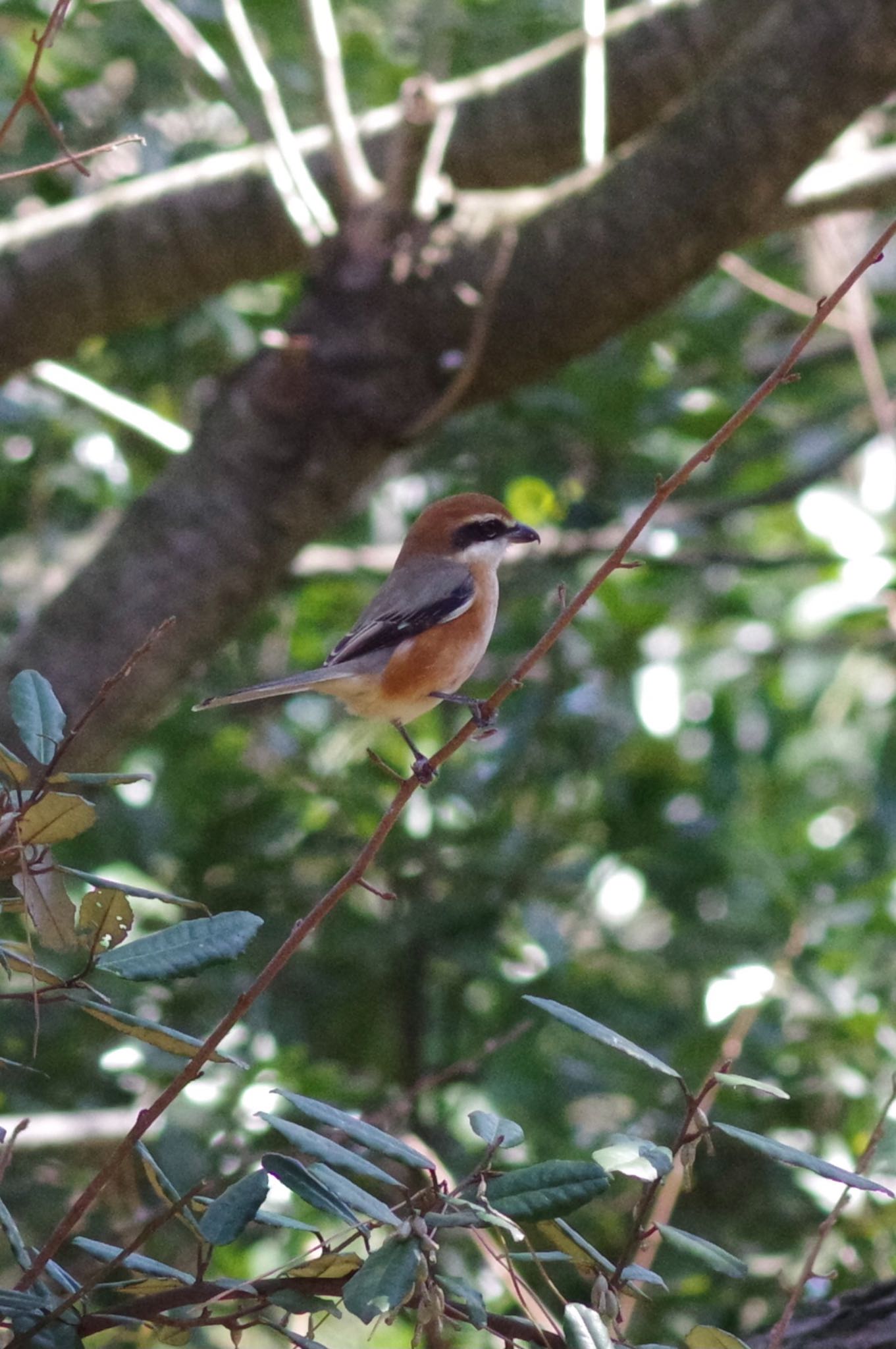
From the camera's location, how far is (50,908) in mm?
1671

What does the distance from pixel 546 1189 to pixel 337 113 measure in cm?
324

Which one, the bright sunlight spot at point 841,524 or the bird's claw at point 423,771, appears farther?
the bright sunlight spot at point 841,524

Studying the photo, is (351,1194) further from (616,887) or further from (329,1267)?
(616,887)

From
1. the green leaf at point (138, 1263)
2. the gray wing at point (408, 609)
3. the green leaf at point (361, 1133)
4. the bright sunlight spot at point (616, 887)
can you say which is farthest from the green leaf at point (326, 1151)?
the bright sunlight spot at point (616, 887)

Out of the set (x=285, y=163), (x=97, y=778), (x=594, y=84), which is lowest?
(x=97, y=778)

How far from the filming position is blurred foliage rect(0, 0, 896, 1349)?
3936 millimetres

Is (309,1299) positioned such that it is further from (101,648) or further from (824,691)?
(824,691)

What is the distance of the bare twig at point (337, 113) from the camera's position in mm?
3814

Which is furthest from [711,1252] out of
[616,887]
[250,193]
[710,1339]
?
[250,193]

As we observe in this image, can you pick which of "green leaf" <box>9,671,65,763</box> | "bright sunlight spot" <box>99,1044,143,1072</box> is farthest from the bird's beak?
"green leaf" <box>9,671,65,763</box>

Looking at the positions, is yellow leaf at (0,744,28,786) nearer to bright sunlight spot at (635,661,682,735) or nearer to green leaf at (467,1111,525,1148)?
green leaf at (467,1111,525,1148)

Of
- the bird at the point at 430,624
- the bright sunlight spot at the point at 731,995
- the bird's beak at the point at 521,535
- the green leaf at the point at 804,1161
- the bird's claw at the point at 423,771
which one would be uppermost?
the bird's beak at the point at 521,535

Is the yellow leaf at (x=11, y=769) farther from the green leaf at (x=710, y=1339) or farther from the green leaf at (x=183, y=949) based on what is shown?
the green leaf at (x=710, y=1339)

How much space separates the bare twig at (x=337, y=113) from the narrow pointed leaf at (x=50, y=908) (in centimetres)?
286
